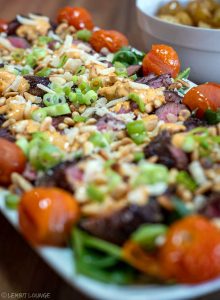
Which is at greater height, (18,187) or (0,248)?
(18,187)

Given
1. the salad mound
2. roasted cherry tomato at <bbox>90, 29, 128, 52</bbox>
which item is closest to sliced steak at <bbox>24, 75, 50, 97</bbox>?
the salad mound

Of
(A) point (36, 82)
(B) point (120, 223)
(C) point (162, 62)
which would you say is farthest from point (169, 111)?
(B) point (120, 223)

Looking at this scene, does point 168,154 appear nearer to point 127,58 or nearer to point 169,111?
point 169,111

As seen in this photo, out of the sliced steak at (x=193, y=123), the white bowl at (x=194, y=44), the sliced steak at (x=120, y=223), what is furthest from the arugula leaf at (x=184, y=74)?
the sliced steak at (x=120, y=223)

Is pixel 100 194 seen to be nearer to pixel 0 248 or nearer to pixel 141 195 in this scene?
pixel 141 195

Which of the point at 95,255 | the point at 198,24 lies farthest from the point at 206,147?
the point at 198,24

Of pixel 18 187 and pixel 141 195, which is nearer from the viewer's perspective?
pixel 141 195

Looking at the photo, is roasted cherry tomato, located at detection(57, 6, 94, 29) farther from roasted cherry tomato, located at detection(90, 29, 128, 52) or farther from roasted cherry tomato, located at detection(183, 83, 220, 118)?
roasted cherry tomato, located at detection(183, 83, 220, 118)
